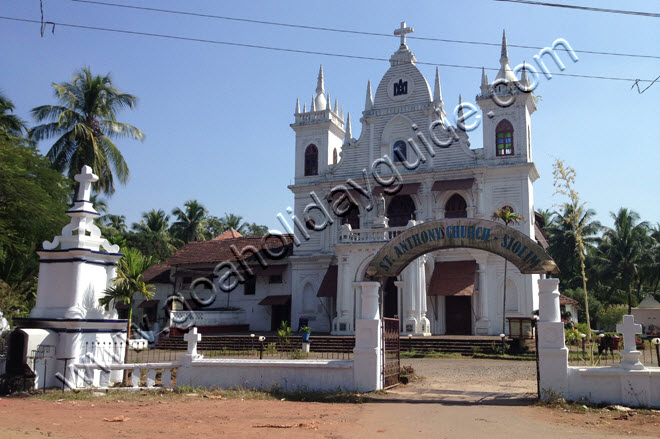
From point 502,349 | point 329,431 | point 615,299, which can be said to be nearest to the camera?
point 329,431

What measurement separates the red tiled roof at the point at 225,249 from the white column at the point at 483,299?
11940mm

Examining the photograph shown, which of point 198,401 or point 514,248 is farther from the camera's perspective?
point 514,248

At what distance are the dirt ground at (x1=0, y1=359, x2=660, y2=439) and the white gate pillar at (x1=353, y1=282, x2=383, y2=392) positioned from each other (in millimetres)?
426

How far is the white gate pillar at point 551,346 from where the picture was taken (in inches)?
450

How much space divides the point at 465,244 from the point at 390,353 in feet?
9.95

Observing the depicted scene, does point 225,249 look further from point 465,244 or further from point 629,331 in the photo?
point 629,331

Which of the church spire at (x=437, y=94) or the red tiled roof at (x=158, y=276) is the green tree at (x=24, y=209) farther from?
the church spire at (x=437, y=94)

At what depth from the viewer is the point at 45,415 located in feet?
33.6

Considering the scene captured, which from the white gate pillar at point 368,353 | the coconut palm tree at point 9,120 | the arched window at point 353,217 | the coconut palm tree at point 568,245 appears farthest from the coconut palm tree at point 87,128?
the coconut palm tree at point 568,245

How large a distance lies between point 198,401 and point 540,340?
23.0 ft

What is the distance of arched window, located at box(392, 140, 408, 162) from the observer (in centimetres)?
3288

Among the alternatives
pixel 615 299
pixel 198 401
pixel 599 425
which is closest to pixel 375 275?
pixel 198 401

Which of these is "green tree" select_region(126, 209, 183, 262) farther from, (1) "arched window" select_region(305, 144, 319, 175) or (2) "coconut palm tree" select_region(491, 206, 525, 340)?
(2) "coconut palm tree" select_region(491, 206, 525, 340)

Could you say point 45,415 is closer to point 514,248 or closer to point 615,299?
point 514,248
